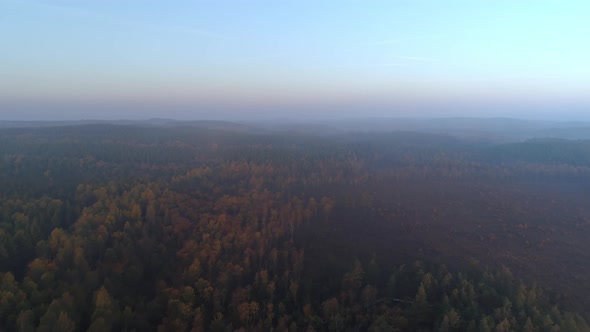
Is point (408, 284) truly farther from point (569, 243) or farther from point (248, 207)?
point (569, 243)

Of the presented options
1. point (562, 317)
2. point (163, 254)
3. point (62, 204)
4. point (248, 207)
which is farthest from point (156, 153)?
point (562, 317)

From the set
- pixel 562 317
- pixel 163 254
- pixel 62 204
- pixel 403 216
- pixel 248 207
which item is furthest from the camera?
pixel 403 216

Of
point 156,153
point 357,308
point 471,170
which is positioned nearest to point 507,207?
point 471,170

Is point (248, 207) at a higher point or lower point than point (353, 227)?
higher

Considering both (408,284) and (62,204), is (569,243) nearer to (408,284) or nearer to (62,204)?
(408,284)

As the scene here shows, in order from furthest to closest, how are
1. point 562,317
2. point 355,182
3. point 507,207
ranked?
1. point 355,182
2. point 507,207
3. point 562,317

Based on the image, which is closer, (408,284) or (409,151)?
(408,284)
